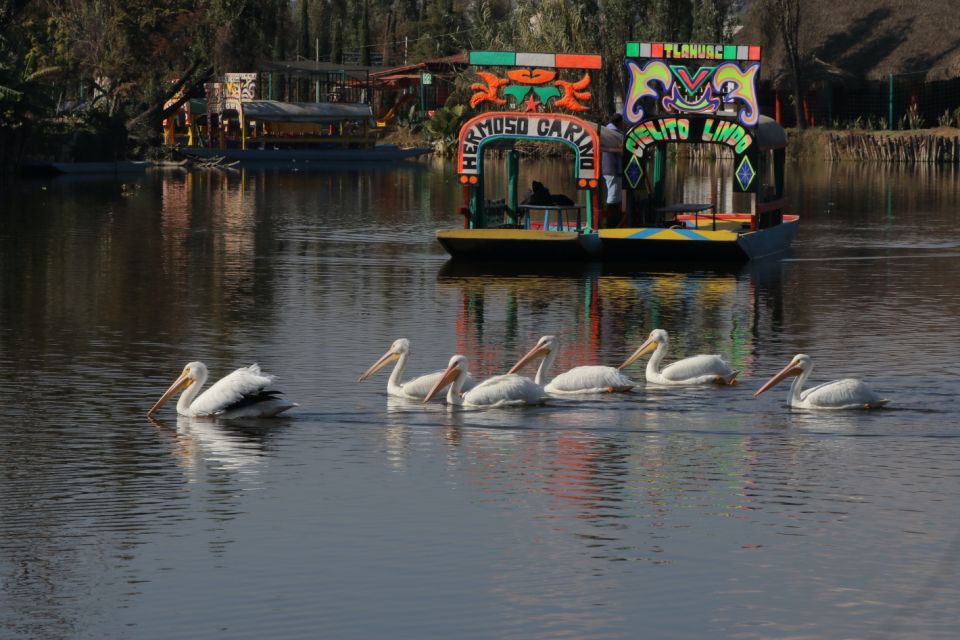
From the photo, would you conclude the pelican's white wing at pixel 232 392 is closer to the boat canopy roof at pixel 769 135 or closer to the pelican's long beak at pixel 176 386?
the pelican's long beak at pixel 176 386

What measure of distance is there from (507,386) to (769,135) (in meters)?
16.0

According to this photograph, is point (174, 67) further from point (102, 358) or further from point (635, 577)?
point (635, 577)

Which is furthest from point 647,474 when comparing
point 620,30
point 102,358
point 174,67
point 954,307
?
point 620,30

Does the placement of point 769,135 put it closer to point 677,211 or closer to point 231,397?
point 677,211

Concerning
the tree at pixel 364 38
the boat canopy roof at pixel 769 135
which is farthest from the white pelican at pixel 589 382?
the tree at pixel 364 38

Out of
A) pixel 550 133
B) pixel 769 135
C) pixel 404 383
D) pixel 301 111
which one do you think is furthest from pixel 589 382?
pixel 301 111

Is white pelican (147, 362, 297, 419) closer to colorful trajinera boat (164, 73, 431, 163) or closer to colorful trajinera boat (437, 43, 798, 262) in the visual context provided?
colorful trajinera boat (437, 43, 798, 262)

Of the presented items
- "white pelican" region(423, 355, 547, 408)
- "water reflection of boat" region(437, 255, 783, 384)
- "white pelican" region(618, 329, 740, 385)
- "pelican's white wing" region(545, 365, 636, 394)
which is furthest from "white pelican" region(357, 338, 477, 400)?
"white pelican" region(618, 329, 740, 385)

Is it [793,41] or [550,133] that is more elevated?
[793,41]

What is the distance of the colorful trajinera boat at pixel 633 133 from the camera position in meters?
29.8

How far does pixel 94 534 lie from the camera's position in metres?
12.4

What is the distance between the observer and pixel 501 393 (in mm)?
16875

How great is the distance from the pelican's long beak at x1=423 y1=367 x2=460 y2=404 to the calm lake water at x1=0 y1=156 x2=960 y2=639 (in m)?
0.12

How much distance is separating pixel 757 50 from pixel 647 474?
1784 cm
